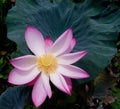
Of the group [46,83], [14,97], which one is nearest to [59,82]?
[46,83]

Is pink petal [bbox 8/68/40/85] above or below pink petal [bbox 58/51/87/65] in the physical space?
below

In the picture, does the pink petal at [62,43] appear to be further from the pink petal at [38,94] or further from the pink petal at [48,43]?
the pink petal at [38,94]

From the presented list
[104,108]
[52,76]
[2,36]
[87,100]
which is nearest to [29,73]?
[52,76]

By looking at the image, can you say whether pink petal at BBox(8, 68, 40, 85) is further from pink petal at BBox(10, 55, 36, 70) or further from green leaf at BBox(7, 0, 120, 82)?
green leaf at BBox(7, 0, 120, 82)

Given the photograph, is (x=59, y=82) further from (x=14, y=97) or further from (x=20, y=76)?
(x=14, y=97)

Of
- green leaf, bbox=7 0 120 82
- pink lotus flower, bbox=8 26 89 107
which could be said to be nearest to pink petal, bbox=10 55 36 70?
pink lotus flower, bbox=8 26 89 107

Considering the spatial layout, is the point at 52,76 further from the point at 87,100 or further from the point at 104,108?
the point at 104,108

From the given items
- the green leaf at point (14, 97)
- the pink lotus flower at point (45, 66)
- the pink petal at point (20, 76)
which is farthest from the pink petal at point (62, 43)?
the green leaf at point (14, 97)
